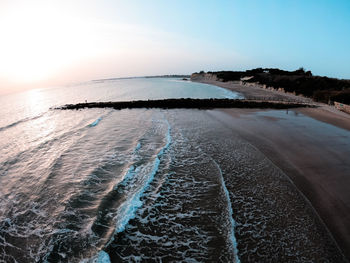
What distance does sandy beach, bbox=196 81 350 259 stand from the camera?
6387 millimetres

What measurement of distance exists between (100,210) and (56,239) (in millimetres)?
1586

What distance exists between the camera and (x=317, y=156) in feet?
34.5

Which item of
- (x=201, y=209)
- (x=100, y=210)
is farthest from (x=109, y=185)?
(x=201, y=209)

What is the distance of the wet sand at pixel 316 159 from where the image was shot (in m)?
6.33

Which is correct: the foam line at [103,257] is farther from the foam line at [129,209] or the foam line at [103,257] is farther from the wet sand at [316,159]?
the wet sand at [316,159]

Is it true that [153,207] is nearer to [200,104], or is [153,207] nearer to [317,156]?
[317,156]

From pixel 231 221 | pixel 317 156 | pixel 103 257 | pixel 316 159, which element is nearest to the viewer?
pixel 103 257

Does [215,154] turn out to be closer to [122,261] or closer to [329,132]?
[122,261]

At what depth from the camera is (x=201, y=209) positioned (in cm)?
712

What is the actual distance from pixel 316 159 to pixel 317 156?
494 millimetres

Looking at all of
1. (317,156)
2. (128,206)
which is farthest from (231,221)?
(317,156)

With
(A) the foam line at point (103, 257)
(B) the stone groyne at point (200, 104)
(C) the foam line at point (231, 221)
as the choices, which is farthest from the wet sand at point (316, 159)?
(B) the stone groyne at point (200, 104)

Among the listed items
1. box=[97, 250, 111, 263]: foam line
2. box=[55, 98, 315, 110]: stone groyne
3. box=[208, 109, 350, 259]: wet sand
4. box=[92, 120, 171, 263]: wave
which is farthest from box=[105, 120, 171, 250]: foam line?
box=[55, 98, 315, 110]: stone groyne

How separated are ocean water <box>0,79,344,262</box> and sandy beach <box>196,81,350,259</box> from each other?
0.51 meters
